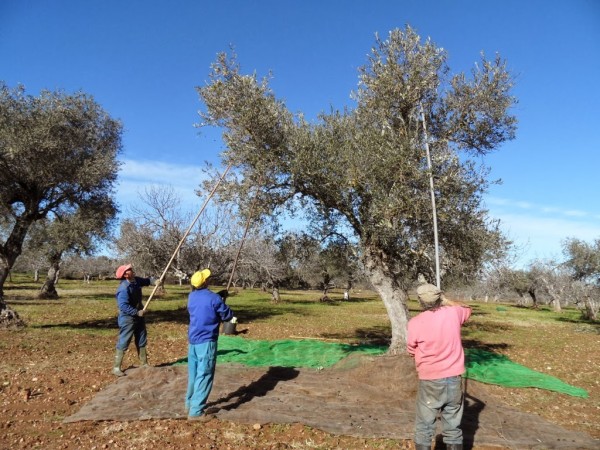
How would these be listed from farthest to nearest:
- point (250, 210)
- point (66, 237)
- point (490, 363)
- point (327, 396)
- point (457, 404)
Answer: point (66, 237)
point (490, 363)
point (250, 210)
point (327, 396)
point (457, 404)

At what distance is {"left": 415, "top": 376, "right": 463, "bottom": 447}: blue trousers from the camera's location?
5062mm

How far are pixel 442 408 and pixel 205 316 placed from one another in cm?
370

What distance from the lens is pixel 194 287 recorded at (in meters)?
7.09

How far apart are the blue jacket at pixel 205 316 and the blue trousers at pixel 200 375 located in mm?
126

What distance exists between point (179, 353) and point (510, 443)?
9484mm

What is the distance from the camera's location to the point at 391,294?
11.0 metres

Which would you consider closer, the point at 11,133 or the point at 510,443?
the point at 510,443

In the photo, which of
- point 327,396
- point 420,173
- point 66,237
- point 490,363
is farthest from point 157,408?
point 66,237

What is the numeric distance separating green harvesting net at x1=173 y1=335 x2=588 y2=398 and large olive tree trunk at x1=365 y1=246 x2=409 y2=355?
1.30 meters

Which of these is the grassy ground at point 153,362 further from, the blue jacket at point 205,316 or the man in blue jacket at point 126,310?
the blue jacket at point 205,316

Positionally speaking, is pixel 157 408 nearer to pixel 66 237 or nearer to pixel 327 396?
pixel 327 396

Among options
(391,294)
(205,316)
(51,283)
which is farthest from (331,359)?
(51,283)

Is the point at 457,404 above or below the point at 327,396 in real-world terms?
above

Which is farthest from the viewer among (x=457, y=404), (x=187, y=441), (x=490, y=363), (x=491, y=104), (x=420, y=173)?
(x=490, y=363)
